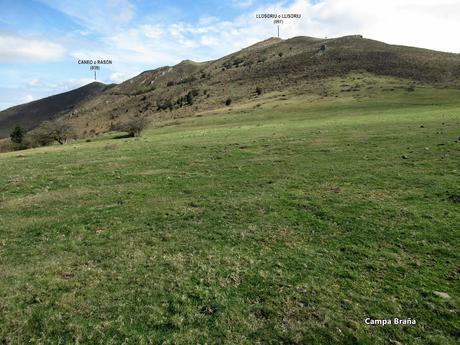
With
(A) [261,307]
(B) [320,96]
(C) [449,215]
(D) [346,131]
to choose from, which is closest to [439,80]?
(B) [320,96]

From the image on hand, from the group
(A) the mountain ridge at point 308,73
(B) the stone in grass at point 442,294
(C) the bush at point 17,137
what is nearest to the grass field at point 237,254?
(B) the stone in grass at point 442,294

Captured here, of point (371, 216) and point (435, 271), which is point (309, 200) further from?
point (435, 271)

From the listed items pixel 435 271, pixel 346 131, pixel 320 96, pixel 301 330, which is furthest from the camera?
pixel 320 96

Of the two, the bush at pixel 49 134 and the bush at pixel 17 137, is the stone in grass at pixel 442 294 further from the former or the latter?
the bush at pixel 17 137

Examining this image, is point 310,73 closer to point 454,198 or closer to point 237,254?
point 454,198

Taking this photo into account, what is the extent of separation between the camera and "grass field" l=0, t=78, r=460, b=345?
7926 mm

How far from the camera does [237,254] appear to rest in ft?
36.8

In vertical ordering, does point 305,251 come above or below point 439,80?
below

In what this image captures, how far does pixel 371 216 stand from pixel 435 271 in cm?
419

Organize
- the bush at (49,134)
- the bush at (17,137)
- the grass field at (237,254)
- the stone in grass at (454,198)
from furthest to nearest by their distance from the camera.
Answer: the bush at (17,137) < the bush at (49,134) < the stone in grass at (454,198) < the grass field at (237,254)

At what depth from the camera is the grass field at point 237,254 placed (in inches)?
312

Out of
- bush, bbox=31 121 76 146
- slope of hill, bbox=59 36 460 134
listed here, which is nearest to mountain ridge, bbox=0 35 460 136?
slope of hill, bbox=59 36 460 134

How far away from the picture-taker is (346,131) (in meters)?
38.5

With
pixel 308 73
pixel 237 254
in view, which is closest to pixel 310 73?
pixel 308 73
